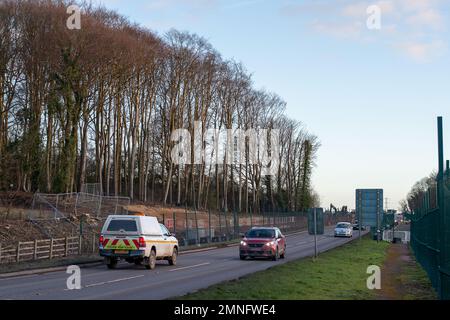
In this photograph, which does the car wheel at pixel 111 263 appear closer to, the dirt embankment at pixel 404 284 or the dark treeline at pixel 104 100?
the dirt embankment at pixel 404 284

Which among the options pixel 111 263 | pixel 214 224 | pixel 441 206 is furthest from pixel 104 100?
pixel 441 206

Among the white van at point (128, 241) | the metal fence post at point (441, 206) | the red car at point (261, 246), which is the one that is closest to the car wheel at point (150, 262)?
the white van at point (128, 241)

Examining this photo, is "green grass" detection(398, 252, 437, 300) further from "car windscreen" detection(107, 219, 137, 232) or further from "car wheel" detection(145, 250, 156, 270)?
"car windscreen" detection(107, 219, 137, 232)

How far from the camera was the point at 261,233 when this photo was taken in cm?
3462

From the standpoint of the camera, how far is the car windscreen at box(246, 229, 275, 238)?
34.4m

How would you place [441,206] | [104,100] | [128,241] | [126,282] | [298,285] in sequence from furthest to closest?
[104,100] < [128,241] < [126,282] < [298,285] < [441,206]

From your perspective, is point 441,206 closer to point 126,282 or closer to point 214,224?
point 126,282

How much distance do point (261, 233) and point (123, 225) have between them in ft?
33.8

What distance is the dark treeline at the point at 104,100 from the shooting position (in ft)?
166

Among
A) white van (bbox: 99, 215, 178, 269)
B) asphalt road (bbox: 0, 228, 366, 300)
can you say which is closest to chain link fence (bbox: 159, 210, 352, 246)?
asphalt road (bbox: 0, 228, 366, 300)

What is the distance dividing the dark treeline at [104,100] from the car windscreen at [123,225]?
1777 cm

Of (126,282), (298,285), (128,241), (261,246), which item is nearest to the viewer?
(298,285)

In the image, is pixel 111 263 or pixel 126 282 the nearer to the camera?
pixel 126 282

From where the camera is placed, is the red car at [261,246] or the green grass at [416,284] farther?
the red car at [261,246]
